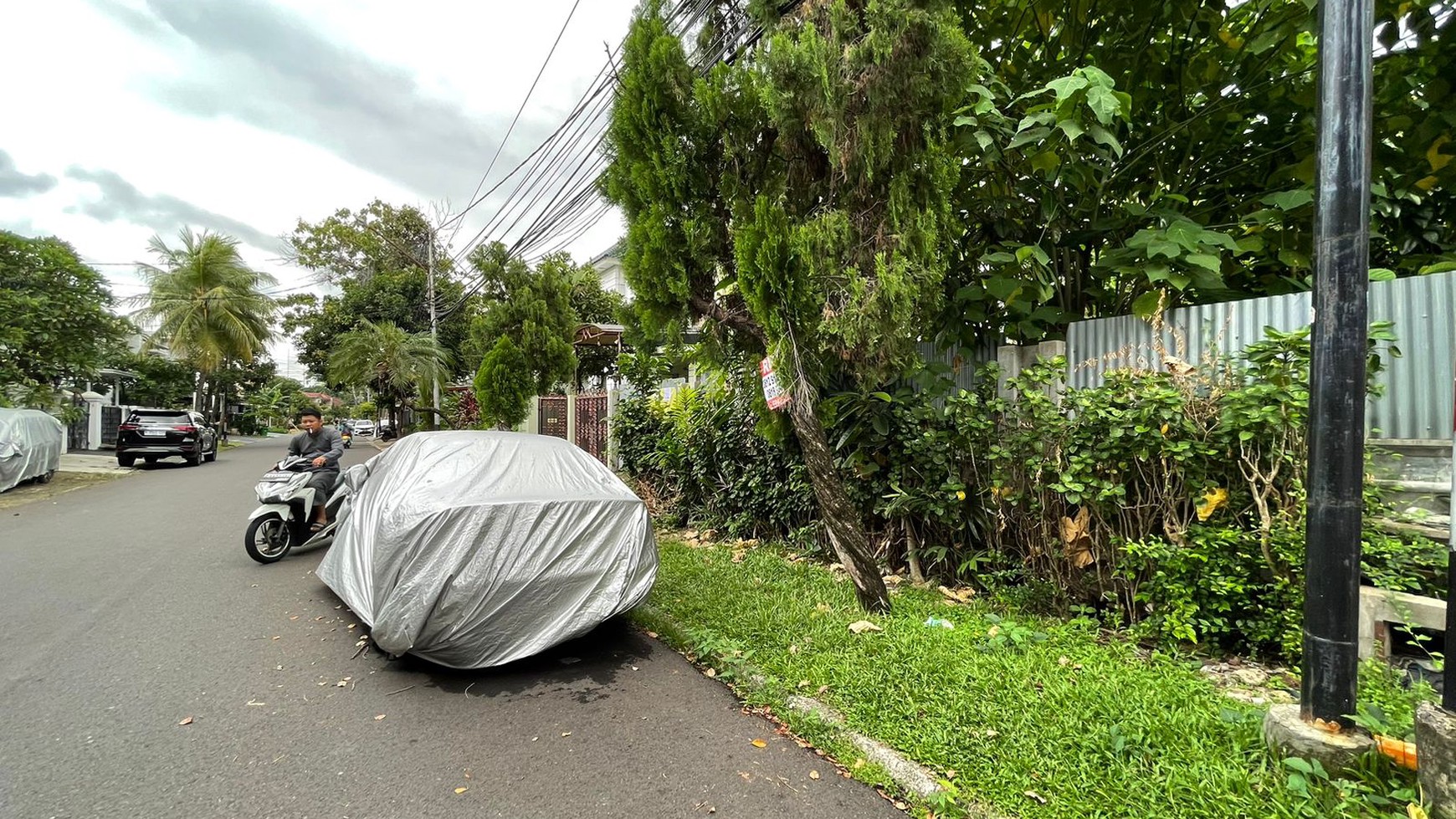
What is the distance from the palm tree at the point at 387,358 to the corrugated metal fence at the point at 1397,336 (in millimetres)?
21832

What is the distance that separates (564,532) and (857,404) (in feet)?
8.47

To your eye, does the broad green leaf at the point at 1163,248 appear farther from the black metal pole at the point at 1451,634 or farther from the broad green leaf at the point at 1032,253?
the black metal pole at the point at 1451,634

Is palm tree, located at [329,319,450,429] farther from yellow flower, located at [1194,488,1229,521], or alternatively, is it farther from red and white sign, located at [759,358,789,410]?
yellow flower, located at [1194,488,1229,521]

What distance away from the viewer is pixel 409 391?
28516mm

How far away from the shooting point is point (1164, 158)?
5.18m

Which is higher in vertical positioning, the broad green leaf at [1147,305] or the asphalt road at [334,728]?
the broad green leaf at [1147,305]

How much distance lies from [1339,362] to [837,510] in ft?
8.70

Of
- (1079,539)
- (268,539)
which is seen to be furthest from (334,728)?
(268,539)

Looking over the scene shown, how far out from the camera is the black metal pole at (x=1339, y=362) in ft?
7.61

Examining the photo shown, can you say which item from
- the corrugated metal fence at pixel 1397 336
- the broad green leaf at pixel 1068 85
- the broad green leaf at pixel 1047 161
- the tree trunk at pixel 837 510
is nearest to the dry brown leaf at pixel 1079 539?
the corrugated metal fence at pixel 1397 336

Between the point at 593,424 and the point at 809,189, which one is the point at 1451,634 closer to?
the point at 809,189

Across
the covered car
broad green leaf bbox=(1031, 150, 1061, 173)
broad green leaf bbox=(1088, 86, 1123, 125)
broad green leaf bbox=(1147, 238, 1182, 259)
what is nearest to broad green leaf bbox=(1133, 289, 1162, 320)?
broad green leaf bbox=(1147, 238, 1182, 259)

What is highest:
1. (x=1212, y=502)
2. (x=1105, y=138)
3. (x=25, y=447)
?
(x=1105, y=138)

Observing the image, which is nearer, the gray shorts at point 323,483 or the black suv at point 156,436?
the gray shorts at point 323,483
